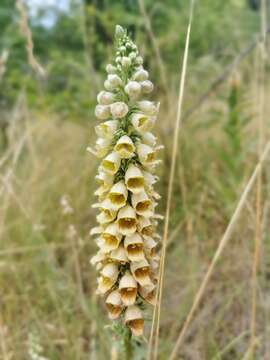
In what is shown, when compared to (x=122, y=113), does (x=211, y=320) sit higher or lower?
lower

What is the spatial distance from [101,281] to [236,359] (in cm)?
112

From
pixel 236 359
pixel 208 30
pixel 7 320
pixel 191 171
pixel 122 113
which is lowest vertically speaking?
pixel 236 359

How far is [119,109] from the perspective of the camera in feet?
4.36

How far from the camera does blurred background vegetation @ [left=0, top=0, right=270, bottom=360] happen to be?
7.79 feet

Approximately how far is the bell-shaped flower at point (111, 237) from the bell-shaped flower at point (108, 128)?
259 mm

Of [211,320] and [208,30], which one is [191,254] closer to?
[211,320]

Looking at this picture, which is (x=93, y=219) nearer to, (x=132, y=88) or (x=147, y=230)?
(x=147, y=230)

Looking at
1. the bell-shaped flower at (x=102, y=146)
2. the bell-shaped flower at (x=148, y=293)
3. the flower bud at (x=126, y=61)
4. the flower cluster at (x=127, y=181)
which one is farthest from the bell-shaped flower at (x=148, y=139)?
the bell-shaped flower at (x=148, y=293)

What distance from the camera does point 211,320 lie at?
8.39 ft

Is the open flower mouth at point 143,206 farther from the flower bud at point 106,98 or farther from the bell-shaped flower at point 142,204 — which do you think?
the flower bud at point 106,98

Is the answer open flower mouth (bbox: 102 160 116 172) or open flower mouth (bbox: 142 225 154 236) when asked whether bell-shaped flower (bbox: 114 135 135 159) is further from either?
open flower mouth (bbox: 142 225 154 236)

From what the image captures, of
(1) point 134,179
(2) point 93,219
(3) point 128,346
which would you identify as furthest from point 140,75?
(2) point 93,219

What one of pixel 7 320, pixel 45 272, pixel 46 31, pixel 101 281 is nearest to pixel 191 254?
pixel 45 272

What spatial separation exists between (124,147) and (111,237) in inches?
10.5
